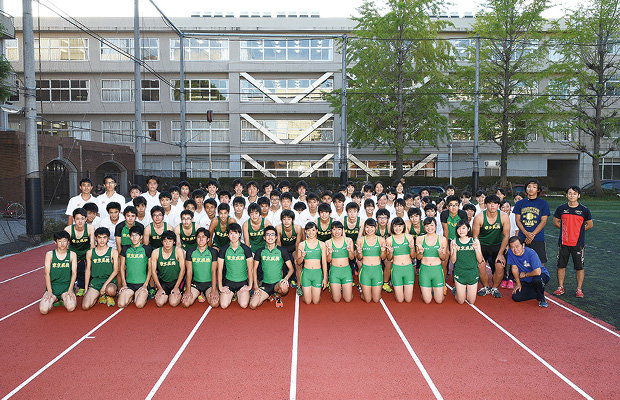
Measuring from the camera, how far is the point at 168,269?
6.82m

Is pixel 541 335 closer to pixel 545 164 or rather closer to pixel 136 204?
pixel 136 204

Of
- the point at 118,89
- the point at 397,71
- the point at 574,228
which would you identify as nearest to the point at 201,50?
the point at 118,89

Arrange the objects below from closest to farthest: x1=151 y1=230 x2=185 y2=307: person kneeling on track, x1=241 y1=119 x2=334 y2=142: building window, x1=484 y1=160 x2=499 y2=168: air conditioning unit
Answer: x1=151 y1=230 x2=185 y2=307: person kneeling on track < x1=241 y1=119 x2=334 y2=142: building window < x1=484 y1=160 x2=499 y2=168: air conditioning unit

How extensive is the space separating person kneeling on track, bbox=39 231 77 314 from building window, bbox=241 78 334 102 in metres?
27.2

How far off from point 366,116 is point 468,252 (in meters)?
18.0

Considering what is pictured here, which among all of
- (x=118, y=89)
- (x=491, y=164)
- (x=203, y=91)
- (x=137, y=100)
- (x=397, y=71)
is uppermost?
(x=118, y=89)

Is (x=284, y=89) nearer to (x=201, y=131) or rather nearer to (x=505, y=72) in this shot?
(x=201, y=131)

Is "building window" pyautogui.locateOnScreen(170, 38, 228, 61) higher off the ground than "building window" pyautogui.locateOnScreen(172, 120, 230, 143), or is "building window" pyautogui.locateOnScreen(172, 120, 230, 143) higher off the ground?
"building window" pyautogui.locateOnScreen(170, 38, 228, 61)

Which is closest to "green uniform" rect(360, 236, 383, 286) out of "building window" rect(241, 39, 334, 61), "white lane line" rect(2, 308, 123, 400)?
"white lane line" rect(2, 308, 123, 400)

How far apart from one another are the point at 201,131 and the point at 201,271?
27.3 meters

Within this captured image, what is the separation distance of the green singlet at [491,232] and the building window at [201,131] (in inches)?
1074

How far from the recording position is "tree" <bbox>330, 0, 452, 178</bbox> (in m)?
23.2

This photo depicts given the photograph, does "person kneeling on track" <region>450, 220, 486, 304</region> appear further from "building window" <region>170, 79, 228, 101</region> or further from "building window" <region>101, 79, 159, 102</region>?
"building window" <region>101, 79, 159, 102</region>

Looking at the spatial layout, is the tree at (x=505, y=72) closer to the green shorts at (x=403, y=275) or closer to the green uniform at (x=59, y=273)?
the green shorts at (x=403, y=275)
